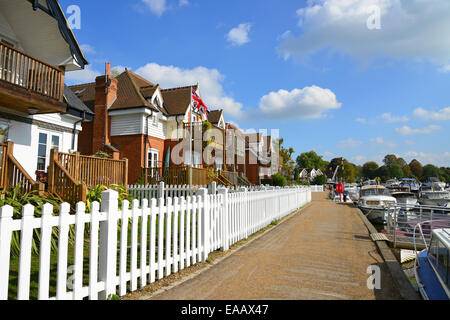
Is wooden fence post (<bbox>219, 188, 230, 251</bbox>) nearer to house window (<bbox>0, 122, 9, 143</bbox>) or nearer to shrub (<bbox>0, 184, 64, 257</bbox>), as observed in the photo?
shrub (<bbox>0, 184, 64, 257</bbox>)

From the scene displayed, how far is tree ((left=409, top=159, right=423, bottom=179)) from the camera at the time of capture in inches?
5502

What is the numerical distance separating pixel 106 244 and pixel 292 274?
10.6 feet

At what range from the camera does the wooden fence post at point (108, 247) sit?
369cm

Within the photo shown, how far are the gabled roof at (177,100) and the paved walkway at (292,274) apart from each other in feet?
53.1

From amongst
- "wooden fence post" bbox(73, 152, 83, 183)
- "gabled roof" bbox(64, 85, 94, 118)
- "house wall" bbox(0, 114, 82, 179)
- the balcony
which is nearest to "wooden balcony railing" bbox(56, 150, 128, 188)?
"wooden fence post" bbox(73, 152, 83, 183)

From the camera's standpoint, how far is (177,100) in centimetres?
2384

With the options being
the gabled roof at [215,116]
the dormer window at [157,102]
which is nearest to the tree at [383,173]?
the gabled roof at [215,116]

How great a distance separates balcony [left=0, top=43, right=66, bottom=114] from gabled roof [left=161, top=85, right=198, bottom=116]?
39.8ft

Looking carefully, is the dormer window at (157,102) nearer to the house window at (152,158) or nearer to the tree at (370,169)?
the house window at (152,158)

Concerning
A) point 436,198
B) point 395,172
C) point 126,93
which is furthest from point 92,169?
point 395,172

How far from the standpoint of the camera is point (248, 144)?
1628 inches

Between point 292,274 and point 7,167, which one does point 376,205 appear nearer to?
point 292,274
